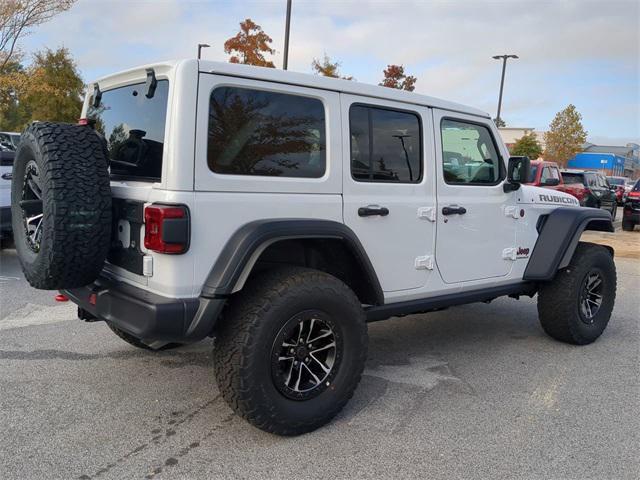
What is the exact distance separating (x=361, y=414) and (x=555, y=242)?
7.62 feet

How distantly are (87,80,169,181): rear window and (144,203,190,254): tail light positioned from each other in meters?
0.26

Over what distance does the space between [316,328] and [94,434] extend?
1345 millimetres

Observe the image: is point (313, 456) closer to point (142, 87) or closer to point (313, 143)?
point (313, 143)

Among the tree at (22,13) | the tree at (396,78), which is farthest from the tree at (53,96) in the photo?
the tree at (396,78)

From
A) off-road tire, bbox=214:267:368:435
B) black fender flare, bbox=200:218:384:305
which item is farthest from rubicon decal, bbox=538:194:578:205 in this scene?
black fender flare, bbox=200:218:384:305

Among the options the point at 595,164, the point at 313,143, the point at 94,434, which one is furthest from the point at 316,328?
the point at 595,164

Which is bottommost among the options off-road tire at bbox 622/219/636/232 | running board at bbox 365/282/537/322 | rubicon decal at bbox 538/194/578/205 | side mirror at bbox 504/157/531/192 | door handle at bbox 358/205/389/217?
running board at bbox 365/282/537/322

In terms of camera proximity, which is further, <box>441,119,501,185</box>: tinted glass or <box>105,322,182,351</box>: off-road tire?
<box>105,322,182,351</box>: off-road tire

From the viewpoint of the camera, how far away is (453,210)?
3846mm

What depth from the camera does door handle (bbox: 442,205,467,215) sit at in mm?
3801

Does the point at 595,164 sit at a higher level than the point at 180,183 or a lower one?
higher

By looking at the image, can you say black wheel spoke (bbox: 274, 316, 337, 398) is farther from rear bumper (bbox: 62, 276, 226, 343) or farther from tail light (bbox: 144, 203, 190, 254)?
tail light (bbox: 144, 203, 190, 254)

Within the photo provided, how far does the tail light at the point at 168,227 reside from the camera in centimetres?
264

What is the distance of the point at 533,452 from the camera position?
Result: 9.78 ft
